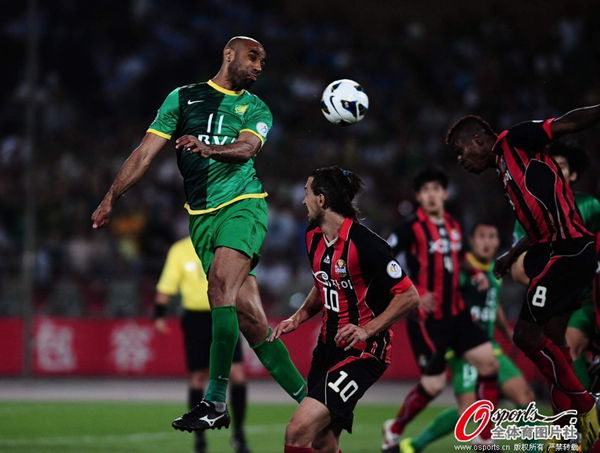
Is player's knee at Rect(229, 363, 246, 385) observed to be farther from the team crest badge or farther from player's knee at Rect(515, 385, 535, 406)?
the team crest badge

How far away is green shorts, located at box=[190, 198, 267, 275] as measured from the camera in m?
8.02

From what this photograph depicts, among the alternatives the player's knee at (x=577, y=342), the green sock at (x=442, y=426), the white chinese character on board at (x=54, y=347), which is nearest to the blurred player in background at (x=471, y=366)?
the green sock at (x=442, y=426)

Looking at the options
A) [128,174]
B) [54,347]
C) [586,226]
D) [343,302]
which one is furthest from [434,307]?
[54,347]

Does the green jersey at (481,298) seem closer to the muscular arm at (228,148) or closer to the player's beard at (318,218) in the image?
the player's beard at (318,218)

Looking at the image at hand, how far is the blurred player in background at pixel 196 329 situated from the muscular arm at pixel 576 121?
5120 millimetres

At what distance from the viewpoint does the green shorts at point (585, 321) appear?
970 centimetres

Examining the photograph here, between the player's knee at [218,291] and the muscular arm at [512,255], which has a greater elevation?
the muscular arm at [512,255]

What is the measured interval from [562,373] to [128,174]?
323 cm

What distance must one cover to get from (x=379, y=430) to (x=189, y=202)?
6.50 metres

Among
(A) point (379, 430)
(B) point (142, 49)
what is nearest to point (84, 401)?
(A) point (379, 430)

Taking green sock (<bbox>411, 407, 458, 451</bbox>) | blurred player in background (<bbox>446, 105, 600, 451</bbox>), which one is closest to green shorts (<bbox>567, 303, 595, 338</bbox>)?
green sock (<bbox>411, 407, 458, 451</bbox>)

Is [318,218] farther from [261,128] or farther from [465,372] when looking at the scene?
[465,372]

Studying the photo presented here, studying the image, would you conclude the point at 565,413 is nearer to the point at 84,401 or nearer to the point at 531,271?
the point at 531,271

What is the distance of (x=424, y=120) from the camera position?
2225 cm
